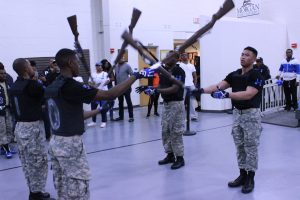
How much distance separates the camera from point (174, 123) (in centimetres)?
458

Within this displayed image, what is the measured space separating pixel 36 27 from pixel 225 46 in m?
4.83

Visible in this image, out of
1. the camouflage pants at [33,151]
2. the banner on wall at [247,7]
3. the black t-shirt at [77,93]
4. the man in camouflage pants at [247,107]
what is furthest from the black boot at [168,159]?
the banner on wall at [247,7]

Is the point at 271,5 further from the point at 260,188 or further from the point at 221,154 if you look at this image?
the point at 260,188

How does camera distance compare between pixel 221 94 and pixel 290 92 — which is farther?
pixel 290 92

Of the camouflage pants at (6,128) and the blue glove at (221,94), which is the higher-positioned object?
the blue glove at (221,94)

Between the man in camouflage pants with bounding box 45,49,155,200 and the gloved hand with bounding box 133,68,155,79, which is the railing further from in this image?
the man in camouflage pants with bounding box 45,49,155,200

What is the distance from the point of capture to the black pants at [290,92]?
28.0 ft

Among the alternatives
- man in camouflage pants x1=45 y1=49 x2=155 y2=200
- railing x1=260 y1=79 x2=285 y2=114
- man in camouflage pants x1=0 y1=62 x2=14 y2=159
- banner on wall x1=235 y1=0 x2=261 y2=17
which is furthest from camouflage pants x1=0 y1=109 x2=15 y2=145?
banner on wall x1=235 y1=0 x2=261 y2=17

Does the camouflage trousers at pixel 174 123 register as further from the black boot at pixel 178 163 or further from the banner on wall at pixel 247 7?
the banner on wall at pixel 247 7

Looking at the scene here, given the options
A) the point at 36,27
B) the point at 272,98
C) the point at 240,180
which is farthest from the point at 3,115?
the point at 272,98

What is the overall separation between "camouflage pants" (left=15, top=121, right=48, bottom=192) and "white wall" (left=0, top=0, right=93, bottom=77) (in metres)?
4.92

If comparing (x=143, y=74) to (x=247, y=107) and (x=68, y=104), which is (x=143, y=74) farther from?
(x=247, y=107)

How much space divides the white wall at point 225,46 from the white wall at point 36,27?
333 cm

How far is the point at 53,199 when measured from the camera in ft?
12.2
